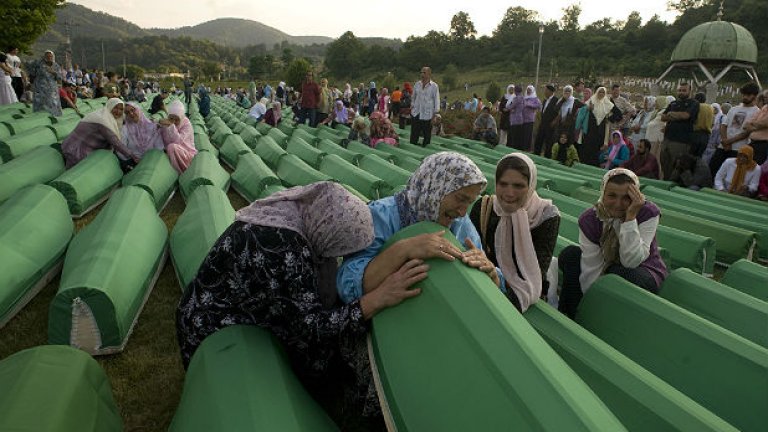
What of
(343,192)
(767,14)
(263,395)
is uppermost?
(767,14)

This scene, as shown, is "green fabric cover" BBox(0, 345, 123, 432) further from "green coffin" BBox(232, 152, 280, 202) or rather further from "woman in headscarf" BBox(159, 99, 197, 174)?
"woman in headscarf" BBox(159, 99, 197, 174)

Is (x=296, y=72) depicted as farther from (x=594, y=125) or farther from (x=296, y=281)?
(x=296, y=281)

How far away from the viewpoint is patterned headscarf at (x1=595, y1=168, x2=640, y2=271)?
3047 millimetres

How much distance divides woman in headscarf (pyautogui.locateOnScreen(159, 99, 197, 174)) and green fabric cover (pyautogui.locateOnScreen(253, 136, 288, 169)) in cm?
120

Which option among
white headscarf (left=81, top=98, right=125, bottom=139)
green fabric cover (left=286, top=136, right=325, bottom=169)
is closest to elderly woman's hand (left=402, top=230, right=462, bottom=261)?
green fabric cover (left=286, top=136, right=325, bottom=169)

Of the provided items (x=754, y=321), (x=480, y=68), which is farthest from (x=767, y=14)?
(x=754, y=321)

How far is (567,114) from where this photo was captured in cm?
967

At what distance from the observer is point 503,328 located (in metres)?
1.52

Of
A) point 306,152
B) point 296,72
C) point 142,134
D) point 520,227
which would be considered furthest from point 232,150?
point 296,72

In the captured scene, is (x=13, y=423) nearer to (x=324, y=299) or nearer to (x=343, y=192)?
(x=324, y=299)

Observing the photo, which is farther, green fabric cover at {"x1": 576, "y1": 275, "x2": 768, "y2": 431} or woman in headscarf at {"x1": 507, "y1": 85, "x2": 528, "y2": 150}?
woman in headscarf at {"x1": 507, "y1": 85, "x2": 528, "y2": 150}

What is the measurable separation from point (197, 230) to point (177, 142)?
3671mm

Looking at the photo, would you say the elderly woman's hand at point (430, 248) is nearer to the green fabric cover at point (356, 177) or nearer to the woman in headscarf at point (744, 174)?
the green fabric cover at point (356, 177)

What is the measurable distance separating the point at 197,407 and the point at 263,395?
256 millimetres
